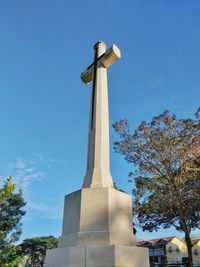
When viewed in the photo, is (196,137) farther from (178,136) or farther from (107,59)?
(107,59)

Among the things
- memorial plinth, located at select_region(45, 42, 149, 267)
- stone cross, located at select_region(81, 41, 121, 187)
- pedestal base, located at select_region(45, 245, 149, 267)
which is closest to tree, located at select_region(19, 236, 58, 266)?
stone cross, located at select_region(81, 41, 121, 187)

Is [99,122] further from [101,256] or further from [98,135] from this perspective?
[101,256]

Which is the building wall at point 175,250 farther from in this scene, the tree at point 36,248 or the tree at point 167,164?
the tree at point 167,164

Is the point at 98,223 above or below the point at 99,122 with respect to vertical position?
below

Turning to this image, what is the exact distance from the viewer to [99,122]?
5094mm

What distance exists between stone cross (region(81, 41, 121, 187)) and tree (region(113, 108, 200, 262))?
9396 mm

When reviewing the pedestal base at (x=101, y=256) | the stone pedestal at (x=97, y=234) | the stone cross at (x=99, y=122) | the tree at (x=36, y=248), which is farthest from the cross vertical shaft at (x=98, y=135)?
the tree at (x=36, y=248)

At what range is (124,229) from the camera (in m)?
4.04

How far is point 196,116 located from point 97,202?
41.7 feet

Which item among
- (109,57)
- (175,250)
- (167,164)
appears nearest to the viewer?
(109,57)

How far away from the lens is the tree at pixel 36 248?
43.4 metres

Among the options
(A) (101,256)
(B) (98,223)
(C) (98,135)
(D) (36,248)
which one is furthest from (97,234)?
(D) (36,248)

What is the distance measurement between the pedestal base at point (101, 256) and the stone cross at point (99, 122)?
1079 mm

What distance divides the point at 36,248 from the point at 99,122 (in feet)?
149
